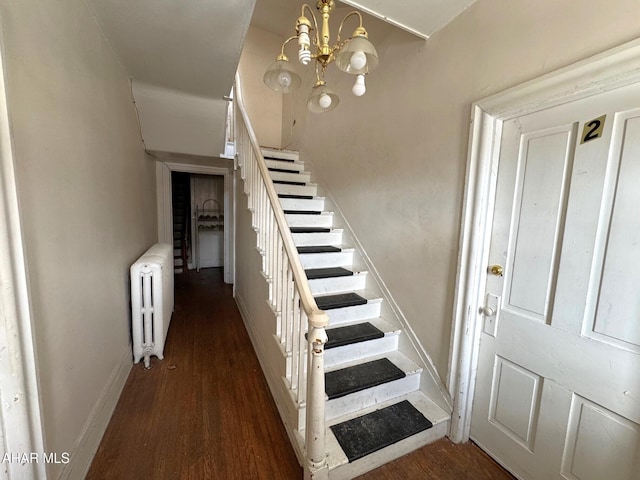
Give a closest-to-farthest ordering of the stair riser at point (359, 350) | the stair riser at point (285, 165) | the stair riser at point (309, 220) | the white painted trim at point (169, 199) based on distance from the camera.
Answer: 1. the stair riser at point (359, 350)
2. the stair riser at point (309, 220)
3. the stair riser at point (285, 165)
4. the white painted trim at point (169, 199)

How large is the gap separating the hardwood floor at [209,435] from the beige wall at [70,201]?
0.56 ft

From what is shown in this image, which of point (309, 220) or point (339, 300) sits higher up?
point (309, 220)

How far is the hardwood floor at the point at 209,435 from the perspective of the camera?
4.50 feet

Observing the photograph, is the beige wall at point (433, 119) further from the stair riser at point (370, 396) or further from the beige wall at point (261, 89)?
the beige wall at point (261, 89)

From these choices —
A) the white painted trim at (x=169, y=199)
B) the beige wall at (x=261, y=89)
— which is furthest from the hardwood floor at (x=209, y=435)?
the beige wall at (x=261, y=89)

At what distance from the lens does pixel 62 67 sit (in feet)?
3.94

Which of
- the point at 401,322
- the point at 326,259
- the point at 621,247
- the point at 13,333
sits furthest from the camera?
the point at 326,259

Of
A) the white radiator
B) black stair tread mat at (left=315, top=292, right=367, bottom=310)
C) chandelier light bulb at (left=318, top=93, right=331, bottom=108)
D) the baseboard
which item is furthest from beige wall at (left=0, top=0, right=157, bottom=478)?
black stair tread mat at (left=315, top=292, right=367, bottom=310)

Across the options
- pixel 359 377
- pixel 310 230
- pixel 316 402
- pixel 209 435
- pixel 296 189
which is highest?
pixel 296 189

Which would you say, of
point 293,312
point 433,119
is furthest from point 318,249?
point 433,119

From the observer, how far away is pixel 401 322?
199cm

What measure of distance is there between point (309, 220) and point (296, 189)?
0.51 m

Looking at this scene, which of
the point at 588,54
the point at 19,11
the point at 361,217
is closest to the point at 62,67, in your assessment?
the point at 19,11

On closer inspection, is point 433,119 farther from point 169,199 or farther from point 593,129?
point 169,199
